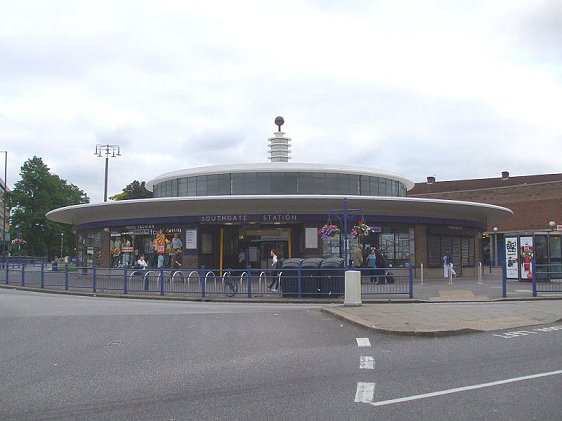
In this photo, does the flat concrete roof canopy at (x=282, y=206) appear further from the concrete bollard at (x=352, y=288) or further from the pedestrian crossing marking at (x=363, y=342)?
the pedestrian crossing marking at (x=363, y=342)

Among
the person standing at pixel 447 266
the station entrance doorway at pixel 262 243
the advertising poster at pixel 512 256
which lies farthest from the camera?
the station entrance doorway at pixel 262 243

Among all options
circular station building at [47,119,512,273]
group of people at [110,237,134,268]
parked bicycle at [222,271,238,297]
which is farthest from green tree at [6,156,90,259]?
parked bicycle at [222,271,238,297]

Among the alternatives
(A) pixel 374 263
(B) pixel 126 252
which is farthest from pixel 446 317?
(B) pixel 126 252

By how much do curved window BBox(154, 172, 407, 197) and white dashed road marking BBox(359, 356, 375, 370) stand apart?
2723cm

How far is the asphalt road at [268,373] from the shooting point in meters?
6.74

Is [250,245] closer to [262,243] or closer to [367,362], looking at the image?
[262,243]

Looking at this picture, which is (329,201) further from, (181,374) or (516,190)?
(516,190)

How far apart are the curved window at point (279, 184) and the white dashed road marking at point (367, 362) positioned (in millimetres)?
27232

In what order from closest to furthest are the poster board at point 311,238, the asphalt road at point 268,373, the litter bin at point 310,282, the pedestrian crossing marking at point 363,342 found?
1. the asphalt road at point 268,373
2. the pedestrian crossing marking at point 363,342
3. the litter bin at point 310,282
4. the poster board at point 311,238

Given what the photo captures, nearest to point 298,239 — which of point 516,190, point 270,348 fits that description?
point 270,348

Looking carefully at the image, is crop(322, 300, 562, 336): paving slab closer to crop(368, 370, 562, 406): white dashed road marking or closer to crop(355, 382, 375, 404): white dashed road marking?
crop(368, 370, 562, 406): white dashed road marking

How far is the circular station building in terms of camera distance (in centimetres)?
3344

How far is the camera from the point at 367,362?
31.0 feet

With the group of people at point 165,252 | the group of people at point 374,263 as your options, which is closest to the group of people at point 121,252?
the group of people at point 165,252
